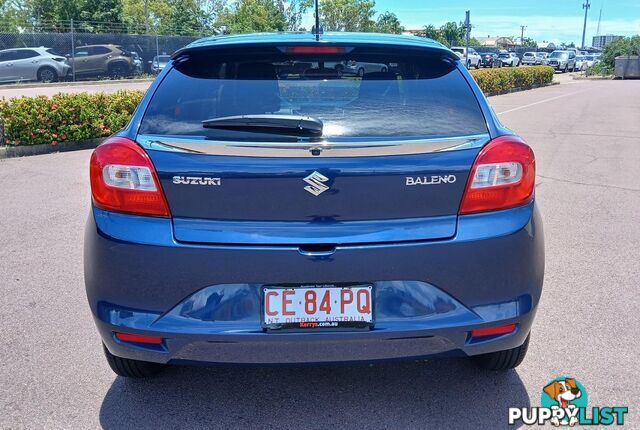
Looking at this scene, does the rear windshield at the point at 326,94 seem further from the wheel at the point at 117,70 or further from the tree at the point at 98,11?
the tree at the point at 98,11

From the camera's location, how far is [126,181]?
244 centimetres

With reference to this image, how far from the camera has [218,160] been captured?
2348 millimetres

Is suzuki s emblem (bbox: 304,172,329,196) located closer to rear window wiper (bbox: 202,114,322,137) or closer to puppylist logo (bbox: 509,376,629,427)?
rear window wiper (bbox: 202,114,322,137)

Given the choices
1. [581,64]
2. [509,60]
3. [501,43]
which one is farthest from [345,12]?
[501,43]

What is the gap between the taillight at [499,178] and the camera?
2438 mm

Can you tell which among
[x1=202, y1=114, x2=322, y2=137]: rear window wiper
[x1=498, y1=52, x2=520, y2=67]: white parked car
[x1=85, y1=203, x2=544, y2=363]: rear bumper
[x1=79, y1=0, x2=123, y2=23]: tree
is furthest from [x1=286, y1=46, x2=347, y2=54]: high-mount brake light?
[x1=498, y1=52, x2=520, y2=67]: white parked car

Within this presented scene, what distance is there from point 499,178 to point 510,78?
2691cm

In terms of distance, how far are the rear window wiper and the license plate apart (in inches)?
24.2

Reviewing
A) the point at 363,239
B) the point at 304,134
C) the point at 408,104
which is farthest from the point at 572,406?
the point at 304,134

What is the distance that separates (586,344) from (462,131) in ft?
5.49

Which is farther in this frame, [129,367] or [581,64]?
[581,64]

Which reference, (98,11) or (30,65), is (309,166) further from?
(98,11)

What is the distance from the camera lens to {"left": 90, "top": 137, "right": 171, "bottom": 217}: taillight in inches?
94.3

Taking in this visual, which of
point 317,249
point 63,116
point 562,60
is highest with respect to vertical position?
point 562,60
